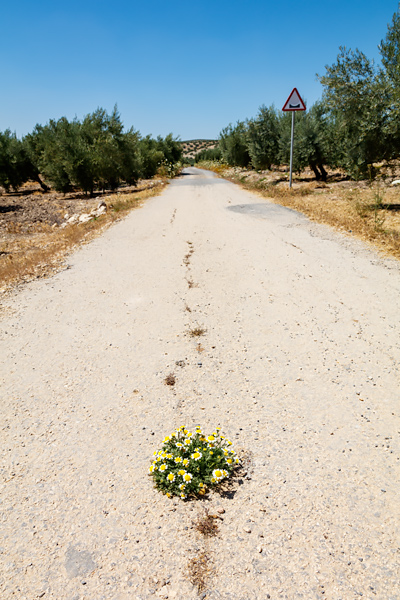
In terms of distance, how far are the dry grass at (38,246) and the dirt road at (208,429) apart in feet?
3.85

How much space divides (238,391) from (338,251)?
15.5 ft

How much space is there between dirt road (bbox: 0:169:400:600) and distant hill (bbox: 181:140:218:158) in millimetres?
137207

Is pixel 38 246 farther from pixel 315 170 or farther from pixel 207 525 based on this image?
pixel 315 170

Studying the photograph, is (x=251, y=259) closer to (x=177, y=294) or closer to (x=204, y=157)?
(x=177, y=294)

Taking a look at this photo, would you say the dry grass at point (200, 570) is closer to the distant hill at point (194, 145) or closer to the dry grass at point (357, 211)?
the dry grass at point (357, 211)

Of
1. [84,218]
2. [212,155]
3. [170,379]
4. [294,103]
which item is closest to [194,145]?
[212,155]

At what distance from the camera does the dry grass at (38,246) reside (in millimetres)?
6705

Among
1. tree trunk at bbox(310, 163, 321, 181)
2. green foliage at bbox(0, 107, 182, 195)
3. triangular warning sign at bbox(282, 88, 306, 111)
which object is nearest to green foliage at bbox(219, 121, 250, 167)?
green foliage at bbox(0, 107, 182, 195)

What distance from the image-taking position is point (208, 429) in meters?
2.70

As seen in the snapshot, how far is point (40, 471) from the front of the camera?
7.98ft

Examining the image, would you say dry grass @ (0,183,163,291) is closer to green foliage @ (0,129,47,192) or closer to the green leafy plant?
the green leafy plant

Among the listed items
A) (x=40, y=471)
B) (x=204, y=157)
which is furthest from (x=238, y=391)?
(x=204, y=157)

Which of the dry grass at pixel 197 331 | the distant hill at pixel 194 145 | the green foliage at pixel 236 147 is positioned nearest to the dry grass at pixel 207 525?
the dry grass at pixel 197 331

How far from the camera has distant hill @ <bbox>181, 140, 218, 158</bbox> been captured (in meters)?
135
